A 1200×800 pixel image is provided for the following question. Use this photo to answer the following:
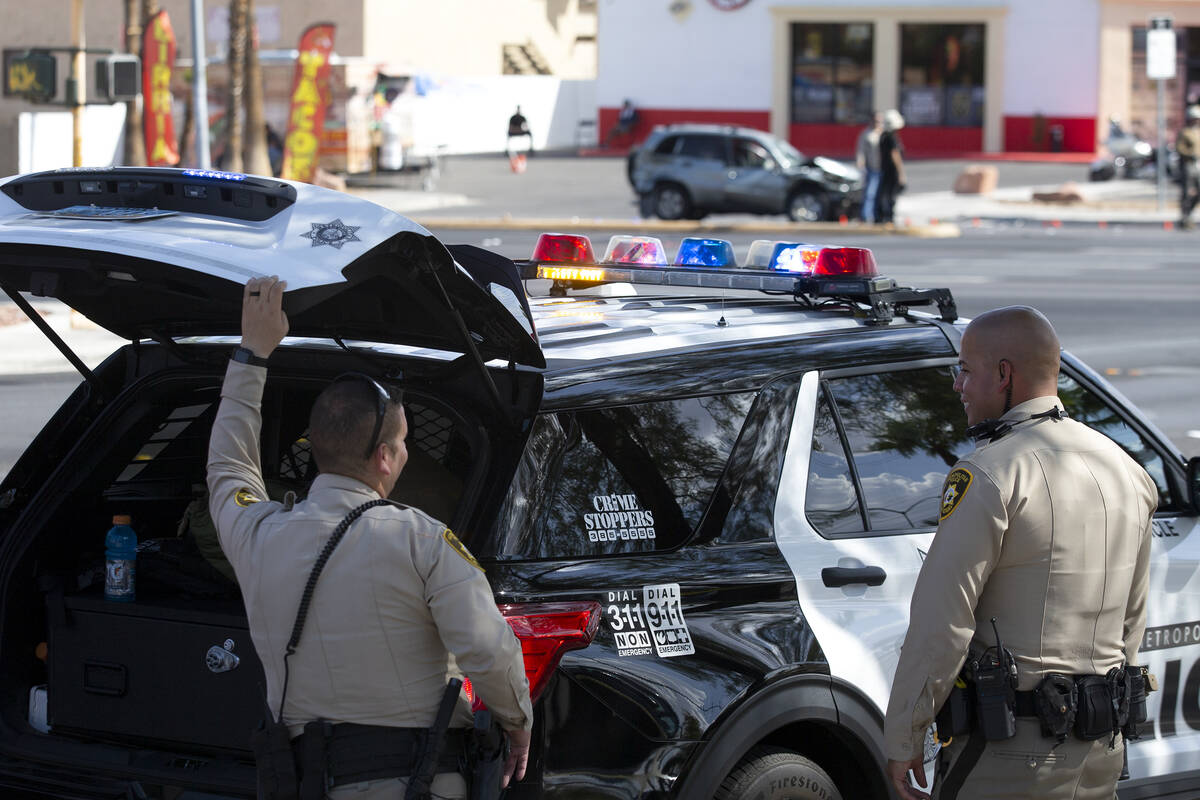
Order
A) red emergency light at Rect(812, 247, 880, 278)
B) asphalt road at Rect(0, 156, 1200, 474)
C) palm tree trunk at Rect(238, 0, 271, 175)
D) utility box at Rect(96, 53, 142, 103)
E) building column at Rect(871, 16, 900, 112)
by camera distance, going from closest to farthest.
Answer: red emergency light at Rect(812, 247, 880, 278)
asphalt road at Rect(0, 156, 1200, 474)
utility box at Rect(96, 53, 142, 103)
palm tree trunk at Rect(238, 0, 271, 175)
building column at Rect(871, 16, 900, 112)

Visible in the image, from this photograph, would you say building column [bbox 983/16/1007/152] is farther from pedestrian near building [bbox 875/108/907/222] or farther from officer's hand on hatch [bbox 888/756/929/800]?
officer's hand on hatch [bbox 888/756/929/800]

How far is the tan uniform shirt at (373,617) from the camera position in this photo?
3.02m

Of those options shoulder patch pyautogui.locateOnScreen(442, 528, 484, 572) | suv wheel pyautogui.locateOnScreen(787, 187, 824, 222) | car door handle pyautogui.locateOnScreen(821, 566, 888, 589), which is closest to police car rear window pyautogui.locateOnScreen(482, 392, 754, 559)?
shoulder patch pyautogui.locateOnScreen(442, 528, 484, 572)

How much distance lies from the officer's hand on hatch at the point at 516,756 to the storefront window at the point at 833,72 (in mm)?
46661

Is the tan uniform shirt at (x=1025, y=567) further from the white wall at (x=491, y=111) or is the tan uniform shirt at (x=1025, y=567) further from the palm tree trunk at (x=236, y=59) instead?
the white wall at (x=491, y=111)

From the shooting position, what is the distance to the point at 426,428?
3879 mm

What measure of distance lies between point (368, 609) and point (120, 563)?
1194mm

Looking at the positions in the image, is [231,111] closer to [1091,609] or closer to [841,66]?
[841,66]

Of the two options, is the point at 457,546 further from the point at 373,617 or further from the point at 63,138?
the point at 63,138

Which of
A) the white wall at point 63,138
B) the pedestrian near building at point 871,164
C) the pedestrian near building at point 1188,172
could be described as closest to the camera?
the pedestrian near building at point 871,164

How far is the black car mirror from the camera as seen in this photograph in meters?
4.36

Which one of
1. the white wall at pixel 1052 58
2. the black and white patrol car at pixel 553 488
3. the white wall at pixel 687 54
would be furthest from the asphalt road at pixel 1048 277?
the white wall at pixel 687 54

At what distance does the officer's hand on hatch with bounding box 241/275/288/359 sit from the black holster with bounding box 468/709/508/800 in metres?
0.86

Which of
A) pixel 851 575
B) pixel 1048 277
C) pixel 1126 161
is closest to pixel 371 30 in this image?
pixel 1126 161
